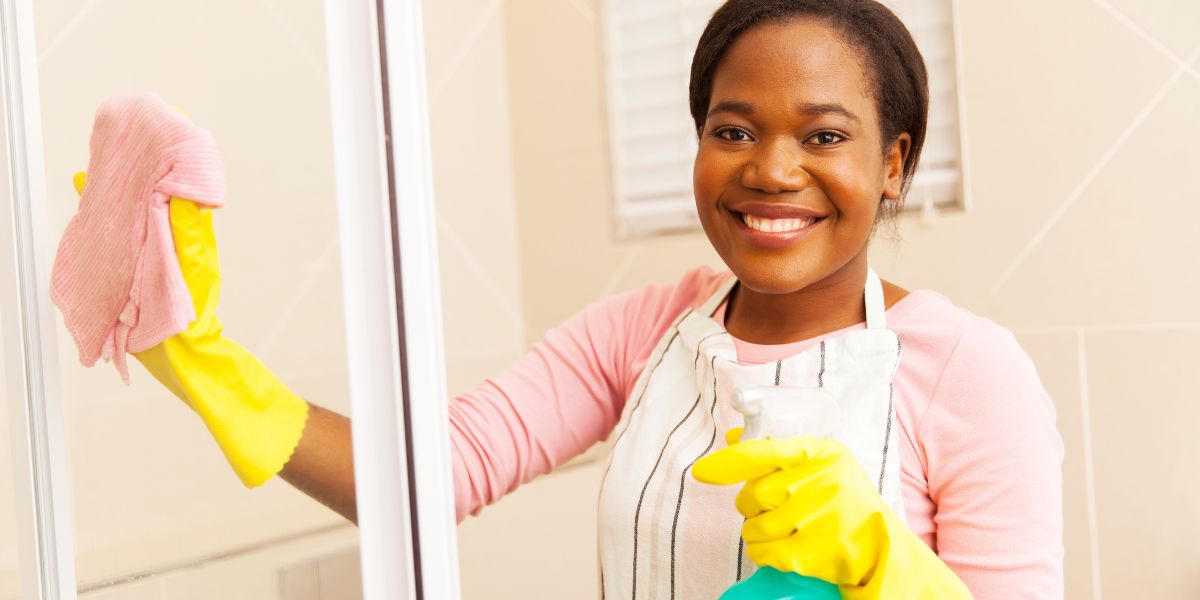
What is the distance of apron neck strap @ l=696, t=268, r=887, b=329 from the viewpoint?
0.58 metres

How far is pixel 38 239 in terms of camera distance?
39 centimetres

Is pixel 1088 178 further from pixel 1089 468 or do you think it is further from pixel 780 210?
pixel 780 210

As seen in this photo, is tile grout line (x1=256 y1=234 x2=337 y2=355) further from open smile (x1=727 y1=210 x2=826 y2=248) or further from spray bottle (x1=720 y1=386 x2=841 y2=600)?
open smile (x1=727 y1=210 x2=826 y2=248)

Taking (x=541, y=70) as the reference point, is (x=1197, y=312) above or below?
below

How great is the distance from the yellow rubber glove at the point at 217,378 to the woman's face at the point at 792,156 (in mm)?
271

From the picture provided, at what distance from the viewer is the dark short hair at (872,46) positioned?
1.79ft

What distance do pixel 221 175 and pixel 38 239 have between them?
4.1 inches

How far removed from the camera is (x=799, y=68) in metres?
0.52

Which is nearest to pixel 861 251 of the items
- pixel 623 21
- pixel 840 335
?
pixel 840 335

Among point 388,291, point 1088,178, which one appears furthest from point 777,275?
point 1088,178

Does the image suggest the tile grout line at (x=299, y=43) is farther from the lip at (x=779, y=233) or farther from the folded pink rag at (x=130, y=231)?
the lip at (x=779, y=233)

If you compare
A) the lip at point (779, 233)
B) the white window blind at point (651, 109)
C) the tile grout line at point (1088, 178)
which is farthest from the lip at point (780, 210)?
the white window blind at point (651, 109)

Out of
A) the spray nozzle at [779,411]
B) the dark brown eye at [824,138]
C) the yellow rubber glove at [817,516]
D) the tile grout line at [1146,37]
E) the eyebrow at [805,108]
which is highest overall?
the tile grout line at [1146,37]

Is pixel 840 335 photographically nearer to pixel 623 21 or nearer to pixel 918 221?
pixel 918 221
